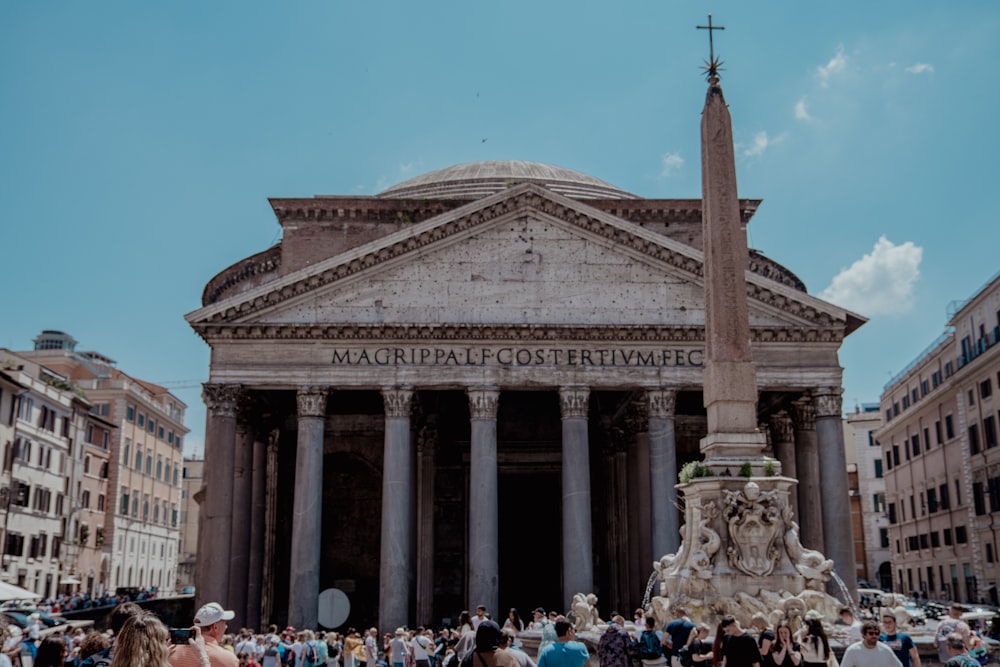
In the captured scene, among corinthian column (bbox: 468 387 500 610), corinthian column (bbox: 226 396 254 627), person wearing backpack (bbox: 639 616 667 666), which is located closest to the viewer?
person wearing backpack (bbox: 639 616 667 666)

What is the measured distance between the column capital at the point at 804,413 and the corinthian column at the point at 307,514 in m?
12.3

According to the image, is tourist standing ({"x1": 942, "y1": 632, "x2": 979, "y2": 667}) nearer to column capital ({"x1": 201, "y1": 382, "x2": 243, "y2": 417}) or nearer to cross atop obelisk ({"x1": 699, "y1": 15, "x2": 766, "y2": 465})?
cross atop obelisk ({"x1": 699, "y1": 15, "x2": 766, "y2": 465})

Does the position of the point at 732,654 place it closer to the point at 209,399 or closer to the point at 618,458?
the point at 209,399

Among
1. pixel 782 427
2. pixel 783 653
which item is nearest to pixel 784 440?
pixel 782 427

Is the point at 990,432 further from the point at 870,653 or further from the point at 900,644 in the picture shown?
the point at 870,653

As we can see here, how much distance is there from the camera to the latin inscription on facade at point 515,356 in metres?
25.8

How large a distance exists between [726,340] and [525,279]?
15716 millimetres

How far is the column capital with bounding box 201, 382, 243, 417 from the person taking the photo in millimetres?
25469

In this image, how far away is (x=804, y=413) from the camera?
28.0 m

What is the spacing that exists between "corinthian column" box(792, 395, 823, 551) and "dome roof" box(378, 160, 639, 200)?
1137 centimetres

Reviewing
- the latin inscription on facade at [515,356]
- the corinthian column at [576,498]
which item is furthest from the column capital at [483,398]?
the corinthian column at [576,498]

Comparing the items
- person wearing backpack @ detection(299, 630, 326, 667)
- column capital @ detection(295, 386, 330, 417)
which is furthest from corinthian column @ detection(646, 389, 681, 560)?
person wearing backpack @ detection(299, 630, 326, 667)

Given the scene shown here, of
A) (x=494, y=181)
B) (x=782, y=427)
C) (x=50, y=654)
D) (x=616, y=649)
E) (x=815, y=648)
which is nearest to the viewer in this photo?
(x=50, y=654)

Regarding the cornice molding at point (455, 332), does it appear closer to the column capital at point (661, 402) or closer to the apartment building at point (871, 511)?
the column capital at point (661, 402)
